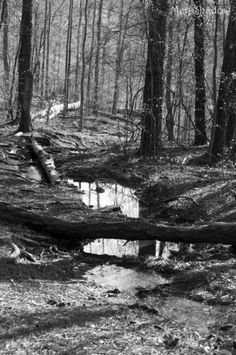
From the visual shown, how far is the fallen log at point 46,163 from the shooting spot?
12.6 m

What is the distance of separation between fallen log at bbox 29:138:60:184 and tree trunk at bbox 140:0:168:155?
308 centimetres

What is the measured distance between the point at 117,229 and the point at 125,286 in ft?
3.81

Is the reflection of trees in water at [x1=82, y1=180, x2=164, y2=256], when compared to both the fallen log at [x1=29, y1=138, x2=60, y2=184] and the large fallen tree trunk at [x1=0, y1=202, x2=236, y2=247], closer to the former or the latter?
the large fallen tree trunk at [x1=0, y1=202, x2=236, y2=247]

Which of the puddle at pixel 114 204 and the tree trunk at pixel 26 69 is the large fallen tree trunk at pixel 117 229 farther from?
the tree trunk at pixel 26 69

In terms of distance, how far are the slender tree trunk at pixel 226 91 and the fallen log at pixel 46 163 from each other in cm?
472

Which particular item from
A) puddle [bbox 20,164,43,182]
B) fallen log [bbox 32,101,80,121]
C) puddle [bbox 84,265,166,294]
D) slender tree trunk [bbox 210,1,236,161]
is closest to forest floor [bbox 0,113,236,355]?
puddle [bbox 84,265,166,294]

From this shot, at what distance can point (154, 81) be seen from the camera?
14.3 meters

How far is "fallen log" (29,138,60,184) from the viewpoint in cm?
1259

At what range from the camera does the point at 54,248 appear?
7289 millimetres

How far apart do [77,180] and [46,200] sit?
357cm

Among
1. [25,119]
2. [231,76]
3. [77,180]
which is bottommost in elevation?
[77,180]

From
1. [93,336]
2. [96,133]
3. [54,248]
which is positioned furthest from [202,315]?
[96,133]

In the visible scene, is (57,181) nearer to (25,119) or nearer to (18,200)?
(18,200)

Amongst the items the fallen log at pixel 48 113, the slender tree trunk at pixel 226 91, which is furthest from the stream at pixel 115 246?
the fallen log at pixel 48 113
